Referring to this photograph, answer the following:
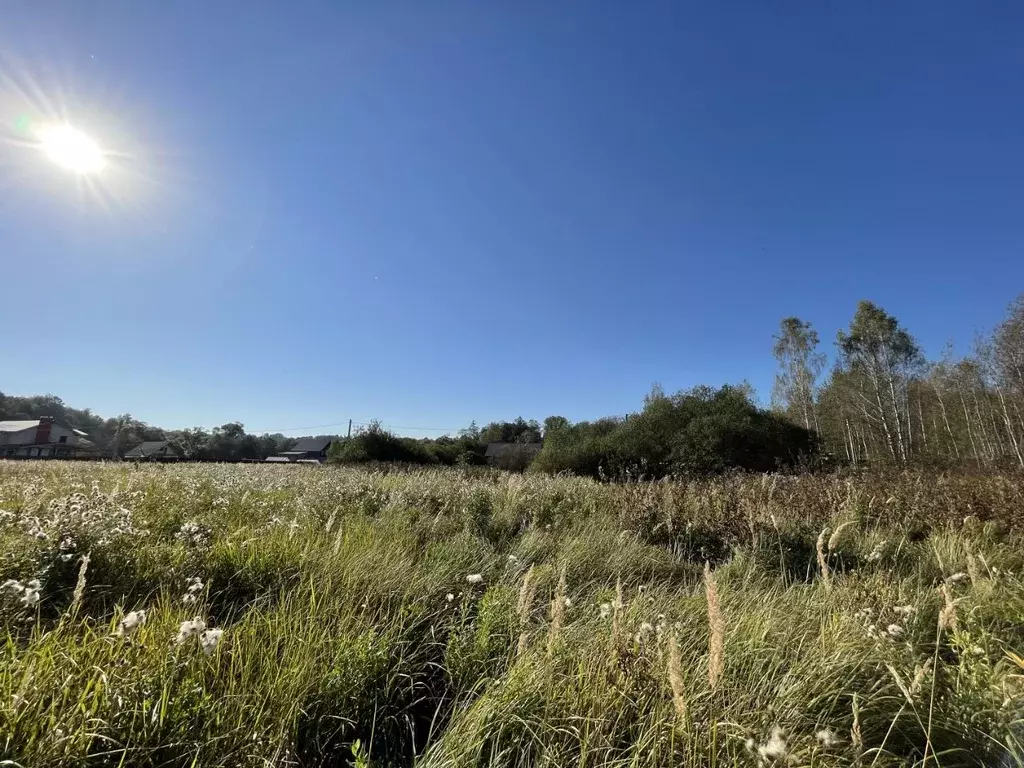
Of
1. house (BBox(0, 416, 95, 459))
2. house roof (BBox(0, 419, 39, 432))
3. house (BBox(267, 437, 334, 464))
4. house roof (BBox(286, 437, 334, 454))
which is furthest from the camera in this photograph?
house roof (BBox(286, 437, 334, 454))

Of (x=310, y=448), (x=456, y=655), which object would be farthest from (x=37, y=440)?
(x=456, y=655)

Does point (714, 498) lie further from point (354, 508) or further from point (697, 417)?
point (697, 417)

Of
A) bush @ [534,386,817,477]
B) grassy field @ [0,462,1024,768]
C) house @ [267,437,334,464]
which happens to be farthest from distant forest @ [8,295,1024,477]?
house @ [267,437,334,464]

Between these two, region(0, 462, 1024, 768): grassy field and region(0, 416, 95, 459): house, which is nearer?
region(0, 462, 1024, 768): grassy field

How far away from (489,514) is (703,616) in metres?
3.65

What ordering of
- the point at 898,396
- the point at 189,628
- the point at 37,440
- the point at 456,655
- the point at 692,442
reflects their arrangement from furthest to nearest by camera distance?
the point at 37,440 < the point at 898,396 < the point at 692,442 < the point at 456,655 < the point at 189,628

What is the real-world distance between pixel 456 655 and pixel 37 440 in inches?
2627

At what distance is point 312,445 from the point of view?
235 feet

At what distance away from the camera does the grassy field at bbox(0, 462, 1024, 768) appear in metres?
1.33

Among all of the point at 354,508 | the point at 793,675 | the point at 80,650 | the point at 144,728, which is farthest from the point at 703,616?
the point at 354,508

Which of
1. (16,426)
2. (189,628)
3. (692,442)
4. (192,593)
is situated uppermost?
(16,426)

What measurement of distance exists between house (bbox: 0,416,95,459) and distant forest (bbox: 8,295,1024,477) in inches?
1618

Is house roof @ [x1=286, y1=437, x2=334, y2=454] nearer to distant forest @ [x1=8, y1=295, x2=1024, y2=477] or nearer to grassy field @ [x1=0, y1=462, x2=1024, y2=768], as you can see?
distant forest @ [x1=8, y1=295, x2=1024, y2=477]

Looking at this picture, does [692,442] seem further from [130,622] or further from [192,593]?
[130,622]
